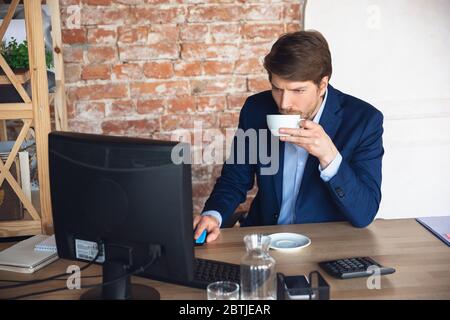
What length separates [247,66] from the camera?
7.90 feet

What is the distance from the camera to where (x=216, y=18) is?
92.8 inches

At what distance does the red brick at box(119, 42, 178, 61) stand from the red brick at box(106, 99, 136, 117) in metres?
0.19

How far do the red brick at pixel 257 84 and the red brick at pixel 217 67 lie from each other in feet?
0.36

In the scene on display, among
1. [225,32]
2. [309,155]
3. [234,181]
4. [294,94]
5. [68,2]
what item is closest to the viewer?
[294,94]

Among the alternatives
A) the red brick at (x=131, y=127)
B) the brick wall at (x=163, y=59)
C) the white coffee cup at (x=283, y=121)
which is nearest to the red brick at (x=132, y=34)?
the brick wall at (x=163, y=59)

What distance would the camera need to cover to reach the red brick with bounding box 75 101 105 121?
2.36m

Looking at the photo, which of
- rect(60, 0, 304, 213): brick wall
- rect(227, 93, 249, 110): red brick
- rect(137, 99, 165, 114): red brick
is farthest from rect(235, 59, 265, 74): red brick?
rect(137, 99, 165, 114): red brick

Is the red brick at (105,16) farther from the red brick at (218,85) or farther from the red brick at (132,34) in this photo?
the red brick at (218,85)

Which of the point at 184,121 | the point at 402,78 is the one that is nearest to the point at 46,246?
the point at 184,121

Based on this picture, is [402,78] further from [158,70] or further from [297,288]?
[297,288]

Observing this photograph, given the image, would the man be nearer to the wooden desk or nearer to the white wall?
the wooden desk

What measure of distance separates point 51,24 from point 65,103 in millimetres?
347

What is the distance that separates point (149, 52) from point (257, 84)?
1.69ft
